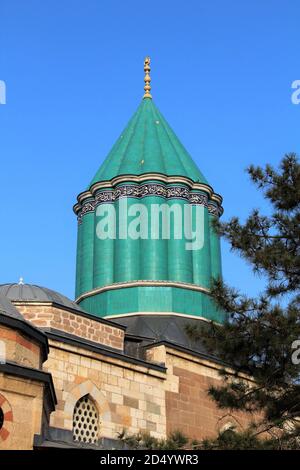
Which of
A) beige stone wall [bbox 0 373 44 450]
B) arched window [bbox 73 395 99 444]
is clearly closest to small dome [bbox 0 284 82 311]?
arched window [bbox 73 395 99 444]

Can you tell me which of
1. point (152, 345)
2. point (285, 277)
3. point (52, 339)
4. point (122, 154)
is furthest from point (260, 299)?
point (122, 154)

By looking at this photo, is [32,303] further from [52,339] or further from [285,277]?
[285,277]

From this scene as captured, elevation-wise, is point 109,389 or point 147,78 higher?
point 147,78

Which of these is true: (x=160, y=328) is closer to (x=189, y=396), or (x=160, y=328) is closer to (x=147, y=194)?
(x=189, y=396)

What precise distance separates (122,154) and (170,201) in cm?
275

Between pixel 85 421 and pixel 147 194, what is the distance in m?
8.28

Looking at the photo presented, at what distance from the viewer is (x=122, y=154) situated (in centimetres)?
2416

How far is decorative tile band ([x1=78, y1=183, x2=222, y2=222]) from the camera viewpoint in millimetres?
22500

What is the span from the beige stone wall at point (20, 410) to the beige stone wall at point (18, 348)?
517 mm

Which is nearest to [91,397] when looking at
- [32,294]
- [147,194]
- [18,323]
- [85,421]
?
[85,421]

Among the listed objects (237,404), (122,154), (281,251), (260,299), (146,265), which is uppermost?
(122,154)

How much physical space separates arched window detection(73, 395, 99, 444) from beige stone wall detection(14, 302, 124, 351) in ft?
5.40

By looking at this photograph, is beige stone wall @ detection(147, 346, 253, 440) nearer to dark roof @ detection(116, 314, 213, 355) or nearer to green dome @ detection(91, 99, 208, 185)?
dark roof @ detection(116, 314, 213, 355)

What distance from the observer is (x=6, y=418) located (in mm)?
12062
